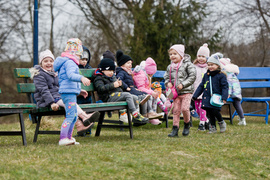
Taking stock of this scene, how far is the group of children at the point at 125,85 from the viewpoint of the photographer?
4.96 m

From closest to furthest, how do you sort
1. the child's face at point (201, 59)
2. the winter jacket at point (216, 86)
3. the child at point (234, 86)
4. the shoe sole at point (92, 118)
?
the shoe sole at point (92, 118), the winter jacket at point (216, 86), the child's face at point (201, 59), the child at point (234, 86)

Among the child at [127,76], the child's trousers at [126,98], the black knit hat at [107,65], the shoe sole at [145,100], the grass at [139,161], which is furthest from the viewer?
the child at [127,76]

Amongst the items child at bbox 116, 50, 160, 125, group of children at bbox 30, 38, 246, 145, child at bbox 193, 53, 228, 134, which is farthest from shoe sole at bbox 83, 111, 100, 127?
child at bbox 193, 53, 228, 134

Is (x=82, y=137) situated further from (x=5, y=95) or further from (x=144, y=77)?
(x=5, y=95)

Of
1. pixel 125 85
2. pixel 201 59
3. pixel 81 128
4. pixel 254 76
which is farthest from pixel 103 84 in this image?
pixel 254 76

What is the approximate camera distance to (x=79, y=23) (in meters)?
19.2

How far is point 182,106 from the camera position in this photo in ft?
19.8

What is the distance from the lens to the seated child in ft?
16.8

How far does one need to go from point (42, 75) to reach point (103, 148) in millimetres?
1692

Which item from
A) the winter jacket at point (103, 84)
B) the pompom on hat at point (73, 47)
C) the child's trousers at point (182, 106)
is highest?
the pompom on hat at point (73, 47)

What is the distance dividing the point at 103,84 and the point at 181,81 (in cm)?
131

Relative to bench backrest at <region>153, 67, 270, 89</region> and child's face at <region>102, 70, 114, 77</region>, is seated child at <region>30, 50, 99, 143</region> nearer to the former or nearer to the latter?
child's face at <region>102, 70, 114, 77</region>

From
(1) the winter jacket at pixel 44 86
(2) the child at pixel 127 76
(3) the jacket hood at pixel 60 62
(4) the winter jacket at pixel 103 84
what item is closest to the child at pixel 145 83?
(2) the child at pixel 127 76

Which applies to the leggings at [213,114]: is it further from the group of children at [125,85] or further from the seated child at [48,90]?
the seated child at [48,90]
